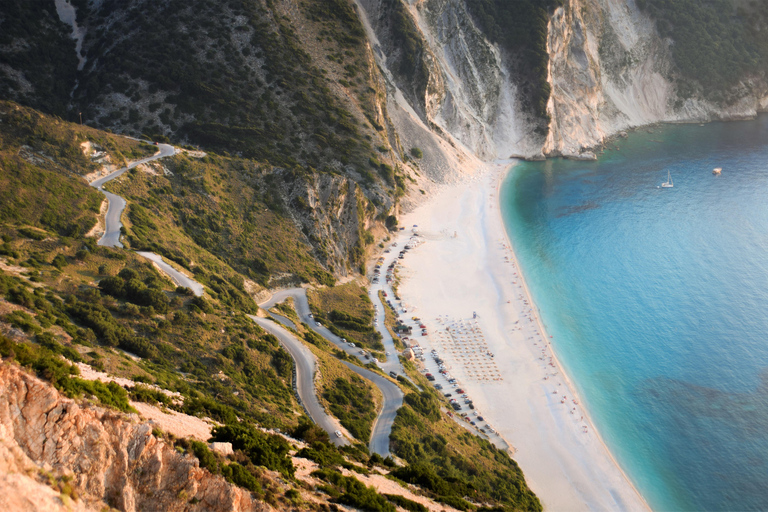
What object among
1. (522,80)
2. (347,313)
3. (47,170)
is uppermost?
(522,80)

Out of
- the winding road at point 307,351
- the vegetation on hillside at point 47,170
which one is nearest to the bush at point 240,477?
the winding road at point 307,351

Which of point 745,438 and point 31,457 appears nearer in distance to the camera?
point 31,457

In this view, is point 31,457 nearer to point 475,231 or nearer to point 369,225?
point 369,225

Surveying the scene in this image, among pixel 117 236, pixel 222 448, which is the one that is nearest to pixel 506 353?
pixel 117 236

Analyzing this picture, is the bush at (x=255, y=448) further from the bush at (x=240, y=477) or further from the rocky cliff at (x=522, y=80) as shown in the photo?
the rocky cliff at (x=522, y=80)

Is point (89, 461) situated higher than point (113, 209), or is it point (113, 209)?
point (113, 209)

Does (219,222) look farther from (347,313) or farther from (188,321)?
(188,321)

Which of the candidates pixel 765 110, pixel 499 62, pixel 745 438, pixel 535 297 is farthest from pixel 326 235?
pixel 765 110
